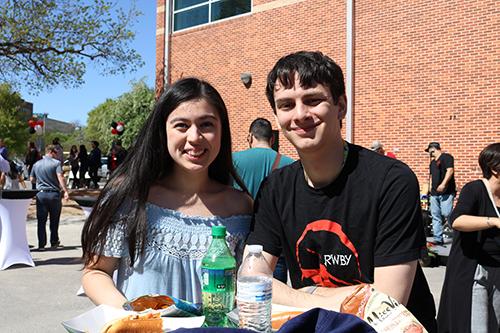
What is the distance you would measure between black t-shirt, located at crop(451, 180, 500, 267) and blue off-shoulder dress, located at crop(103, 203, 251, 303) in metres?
2.42

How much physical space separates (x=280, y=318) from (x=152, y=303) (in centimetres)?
47

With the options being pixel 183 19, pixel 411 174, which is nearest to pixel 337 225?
pixel 411 174

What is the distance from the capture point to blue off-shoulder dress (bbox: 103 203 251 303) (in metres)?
2.41

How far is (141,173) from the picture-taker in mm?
2553

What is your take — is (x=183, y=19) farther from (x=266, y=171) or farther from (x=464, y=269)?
(x=464, y=269)

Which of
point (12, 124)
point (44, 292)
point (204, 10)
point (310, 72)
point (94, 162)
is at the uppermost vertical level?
point (204, 10)

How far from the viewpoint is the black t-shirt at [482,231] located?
3.97 meters

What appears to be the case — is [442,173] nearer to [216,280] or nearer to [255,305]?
[216,280]

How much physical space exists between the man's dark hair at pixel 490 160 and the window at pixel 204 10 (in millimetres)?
15042

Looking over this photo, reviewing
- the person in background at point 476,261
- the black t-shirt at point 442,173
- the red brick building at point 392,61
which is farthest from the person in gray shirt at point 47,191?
the person in background at point 476,261

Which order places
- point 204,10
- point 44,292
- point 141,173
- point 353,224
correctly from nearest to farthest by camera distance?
point 353,224 → point 141,173 → point 44,292 → point 204,10

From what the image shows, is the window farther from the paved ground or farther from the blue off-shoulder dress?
the blue off-shoulder dress

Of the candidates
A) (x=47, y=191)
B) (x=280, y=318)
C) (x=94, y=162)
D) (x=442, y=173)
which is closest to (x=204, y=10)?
(x=94, y=162)

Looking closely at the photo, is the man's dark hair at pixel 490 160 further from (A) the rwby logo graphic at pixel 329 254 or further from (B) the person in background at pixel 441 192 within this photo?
(B) the person in background at pixel 441 192
